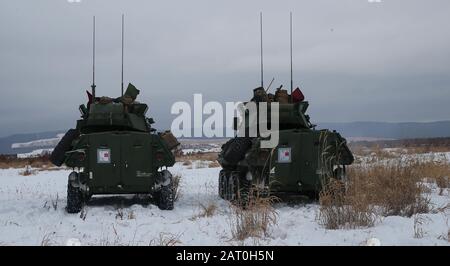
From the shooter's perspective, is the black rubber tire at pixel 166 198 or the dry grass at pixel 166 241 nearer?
the dry grass at pixel 166 241

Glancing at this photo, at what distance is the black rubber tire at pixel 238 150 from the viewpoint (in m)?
12.0

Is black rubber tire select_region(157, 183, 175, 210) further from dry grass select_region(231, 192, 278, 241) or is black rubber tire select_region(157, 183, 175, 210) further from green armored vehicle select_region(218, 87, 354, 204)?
dry grass select_region(231, 192, 278, 241)

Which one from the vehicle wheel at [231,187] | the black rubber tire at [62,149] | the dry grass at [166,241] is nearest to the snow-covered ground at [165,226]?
the dry grass at [166,241]

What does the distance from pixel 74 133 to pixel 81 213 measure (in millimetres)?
2546

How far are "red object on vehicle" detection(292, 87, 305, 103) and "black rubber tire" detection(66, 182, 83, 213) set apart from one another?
485cm

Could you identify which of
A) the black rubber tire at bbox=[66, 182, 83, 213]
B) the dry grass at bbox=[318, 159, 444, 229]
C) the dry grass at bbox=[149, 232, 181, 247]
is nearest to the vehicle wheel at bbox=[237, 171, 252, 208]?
the dry grass at bbox=[318, 159, 444, 229]

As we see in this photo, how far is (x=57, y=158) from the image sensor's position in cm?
1189

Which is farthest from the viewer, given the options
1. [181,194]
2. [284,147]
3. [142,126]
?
[181,194]

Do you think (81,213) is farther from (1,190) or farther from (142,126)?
(1,190)

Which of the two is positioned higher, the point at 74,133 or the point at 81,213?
the point at 74,133

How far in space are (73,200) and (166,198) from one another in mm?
1668

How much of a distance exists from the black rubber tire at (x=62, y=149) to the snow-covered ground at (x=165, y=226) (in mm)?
889

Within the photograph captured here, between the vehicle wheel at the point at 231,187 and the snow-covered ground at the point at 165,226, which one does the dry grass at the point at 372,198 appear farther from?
the vehicle wheel at the point at 231,187
